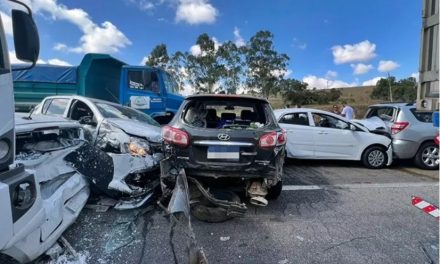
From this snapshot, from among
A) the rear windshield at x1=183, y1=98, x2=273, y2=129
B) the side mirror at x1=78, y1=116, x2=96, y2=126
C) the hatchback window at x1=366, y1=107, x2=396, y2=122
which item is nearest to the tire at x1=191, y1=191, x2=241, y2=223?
the rear windshield at x1=183, y1=98, x2=273, y2=129

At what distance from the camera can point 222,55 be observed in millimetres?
34000

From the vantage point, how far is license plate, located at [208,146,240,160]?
4270 mm

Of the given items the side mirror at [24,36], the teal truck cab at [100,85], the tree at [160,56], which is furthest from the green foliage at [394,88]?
the side mirror at [24,36]

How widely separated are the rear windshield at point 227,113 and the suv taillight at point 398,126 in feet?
14.1

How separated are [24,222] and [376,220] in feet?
13.4

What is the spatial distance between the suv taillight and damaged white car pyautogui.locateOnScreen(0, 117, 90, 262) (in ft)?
22.0

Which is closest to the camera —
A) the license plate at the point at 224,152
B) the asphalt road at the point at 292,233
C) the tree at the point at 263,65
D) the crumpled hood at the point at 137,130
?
the asphalt road at the point at 292,233

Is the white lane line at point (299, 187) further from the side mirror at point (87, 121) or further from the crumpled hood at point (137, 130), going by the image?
the side mirror at point (87, 121)

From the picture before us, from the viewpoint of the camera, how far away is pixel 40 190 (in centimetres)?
314

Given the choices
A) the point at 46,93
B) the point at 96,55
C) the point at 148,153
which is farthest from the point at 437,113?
the point at 46,93

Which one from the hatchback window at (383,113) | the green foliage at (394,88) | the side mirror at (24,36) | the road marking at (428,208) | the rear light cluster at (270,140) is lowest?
the road marking at (428,208)

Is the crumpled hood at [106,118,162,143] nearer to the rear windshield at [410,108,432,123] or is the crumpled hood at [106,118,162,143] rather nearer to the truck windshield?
the truck windshield

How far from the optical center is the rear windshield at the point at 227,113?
15.5ft

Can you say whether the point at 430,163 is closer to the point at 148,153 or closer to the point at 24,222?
the point at 148,153
